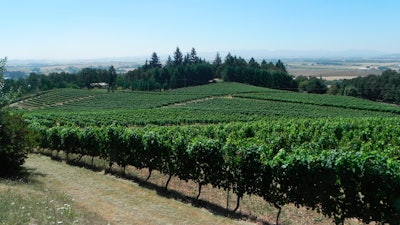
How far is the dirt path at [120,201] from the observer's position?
42.0 ft

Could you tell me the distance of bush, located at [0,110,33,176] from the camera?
58.3 ft

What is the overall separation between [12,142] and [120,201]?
23.7 feet

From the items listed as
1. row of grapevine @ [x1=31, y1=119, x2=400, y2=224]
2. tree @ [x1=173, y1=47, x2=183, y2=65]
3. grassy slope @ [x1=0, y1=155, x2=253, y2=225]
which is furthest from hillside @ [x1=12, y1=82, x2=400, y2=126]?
tree @ [x1=173, y1=47, x2=183, y2=65]

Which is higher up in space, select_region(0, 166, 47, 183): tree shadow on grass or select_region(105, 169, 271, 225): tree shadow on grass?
select_region(0, 166, 47, 183): tree shadow on grass

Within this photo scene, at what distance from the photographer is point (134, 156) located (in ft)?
65.0

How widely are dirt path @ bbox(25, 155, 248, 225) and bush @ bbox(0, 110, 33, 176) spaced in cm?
176

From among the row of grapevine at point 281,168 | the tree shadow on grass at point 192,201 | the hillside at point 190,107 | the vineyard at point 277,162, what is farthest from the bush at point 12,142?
the hillside at point 190,107

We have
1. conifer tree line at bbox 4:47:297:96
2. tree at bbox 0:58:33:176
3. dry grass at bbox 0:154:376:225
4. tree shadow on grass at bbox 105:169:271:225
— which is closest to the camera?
dry grass at bbox 0:154:376:225

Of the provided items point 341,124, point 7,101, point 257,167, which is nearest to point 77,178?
point 7,101

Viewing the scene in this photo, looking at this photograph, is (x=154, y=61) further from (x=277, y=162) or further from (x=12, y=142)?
(x=277, y=162)

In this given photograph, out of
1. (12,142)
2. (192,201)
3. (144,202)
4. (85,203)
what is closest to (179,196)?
(192,201)

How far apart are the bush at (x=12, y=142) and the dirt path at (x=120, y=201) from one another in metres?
1.76

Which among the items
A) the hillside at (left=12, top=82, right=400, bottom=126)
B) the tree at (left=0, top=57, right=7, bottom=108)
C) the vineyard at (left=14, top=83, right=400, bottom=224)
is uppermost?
the tree at (left=0, top=57, right=7, bottom=108)

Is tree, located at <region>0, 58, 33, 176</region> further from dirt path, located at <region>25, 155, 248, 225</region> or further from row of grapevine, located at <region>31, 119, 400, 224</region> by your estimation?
row of grapevine, located at <region>31, 119, 400, 224</region>
